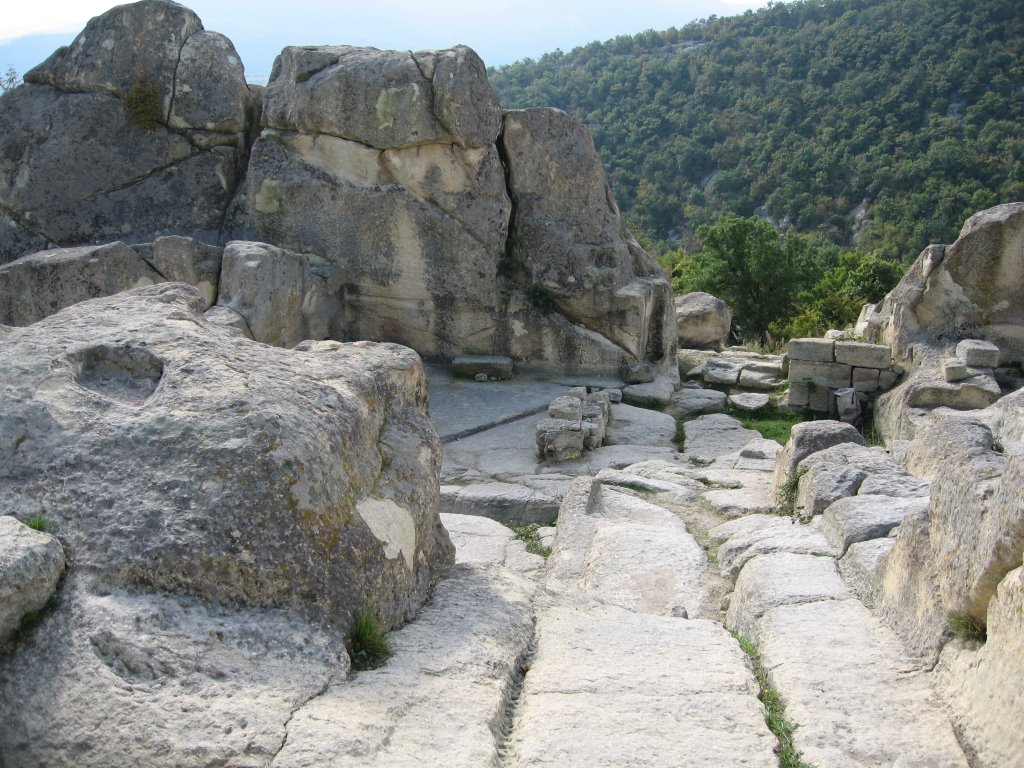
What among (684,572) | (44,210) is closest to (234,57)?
(44,210)

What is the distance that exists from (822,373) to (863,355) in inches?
17.1

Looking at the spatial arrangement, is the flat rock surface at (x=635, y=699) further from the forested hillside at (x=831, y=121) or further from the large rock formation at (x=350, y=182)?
the forested hillside at (x=831, y=121)

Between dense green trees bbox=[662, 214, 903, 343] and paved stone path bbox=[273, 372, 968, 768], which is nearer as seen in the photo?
paved stone path bbox=[273, 372, 968, 768]

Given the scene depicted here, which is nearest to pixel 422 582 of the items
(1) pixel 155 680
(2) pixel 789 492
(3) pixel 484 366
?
(1) pixel 155 680

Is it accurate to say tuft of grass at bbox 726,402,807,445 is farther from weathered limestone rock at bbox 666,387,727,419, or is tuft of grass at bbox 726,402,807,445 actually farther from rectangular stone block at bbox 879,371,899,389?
rectangular stone block at bbox 879,371,899,389

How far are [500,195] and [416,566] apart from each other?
7354 millimetres

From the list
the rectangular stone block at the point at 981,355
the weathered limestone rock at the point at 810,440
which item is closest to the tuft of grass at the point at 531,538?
the weathered limestone rock at the point at 810,440

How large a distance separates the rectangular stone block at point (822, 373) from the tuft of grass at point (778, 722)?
730 centimetres

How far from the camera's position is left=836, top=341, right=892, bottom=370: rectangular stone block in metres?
9.96

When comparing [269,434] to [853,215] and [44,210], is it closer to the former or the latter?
[44,210]

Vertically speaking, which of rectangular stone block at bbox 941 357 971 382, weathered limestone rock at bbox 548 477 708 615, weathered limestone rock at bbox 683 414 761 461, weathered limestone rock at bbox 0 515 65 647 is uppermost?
weathered limestone rock at bbox 0 515 65 647

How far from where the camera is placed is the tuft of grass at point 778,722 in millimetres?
2547

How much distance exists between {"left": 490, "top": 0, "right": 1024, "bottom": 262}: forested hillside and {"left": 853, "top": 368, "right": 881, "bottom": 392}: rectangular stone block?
736 inches

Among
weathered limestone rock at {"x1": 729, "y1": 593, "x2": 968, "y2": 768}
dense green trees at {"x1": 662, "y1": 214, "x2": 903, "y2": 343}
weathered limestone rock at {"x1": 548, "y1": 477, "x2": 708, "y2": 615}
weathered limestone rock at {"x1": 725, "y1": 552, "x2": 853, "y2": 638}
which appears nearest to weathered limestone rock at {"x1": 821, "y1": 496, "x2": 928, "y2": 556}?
weathered limestone rock at {"x1": 725, "y1": 552, "x2": 853, "y2": 638}
